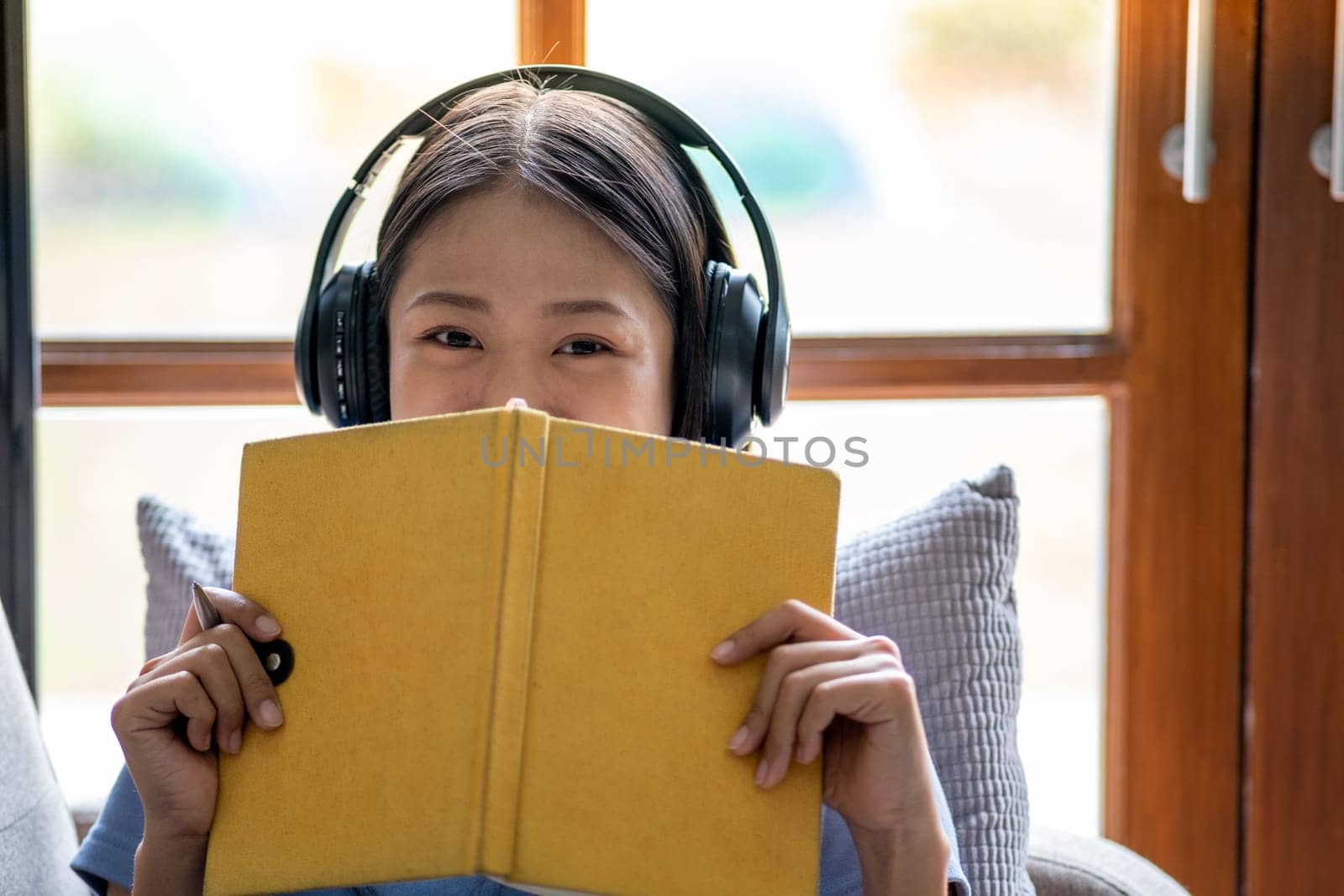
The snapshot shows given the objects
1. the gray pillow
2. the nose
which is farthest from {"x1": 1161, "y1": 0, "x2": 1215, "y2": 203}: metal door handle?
the nose

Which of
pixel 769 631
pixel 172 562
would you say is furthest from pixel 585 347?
pixel 172 562

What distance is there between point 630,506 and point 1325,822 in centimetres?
115

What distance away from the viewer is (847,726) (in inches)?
30.7

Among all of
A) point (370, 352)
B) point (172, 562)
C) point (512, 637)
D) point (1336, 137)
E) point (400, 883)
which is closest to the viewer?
point (512, 637)

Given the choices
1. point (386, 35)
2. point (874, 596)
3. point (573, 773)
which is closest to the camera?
point (573, 773)

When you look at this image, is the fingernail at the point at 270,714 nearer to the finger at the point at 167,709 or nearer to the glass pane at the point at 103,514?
the finger at the point at 167,709

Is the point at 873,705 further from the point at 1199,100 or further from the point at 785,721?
the point at 1199,100

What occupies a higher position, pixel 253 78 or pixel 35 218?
pixel 253 78

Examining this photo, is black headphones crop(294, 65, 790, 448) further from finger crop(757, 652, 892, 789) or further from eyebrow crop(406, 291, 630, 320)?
finger crop(757, 652, 892, 789)

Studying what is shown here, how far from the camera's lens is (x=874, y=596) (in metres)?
1.08

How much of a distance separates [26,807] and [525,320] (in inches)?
20.7

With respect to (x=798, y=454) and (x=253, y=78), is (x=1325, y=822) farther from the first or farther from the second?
(x=253, y=78)

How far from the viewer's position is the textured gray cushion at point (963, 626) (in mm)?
1024

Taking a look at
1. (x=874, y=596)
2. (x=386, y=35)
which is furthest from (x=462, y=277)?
(x=386, y=35)
